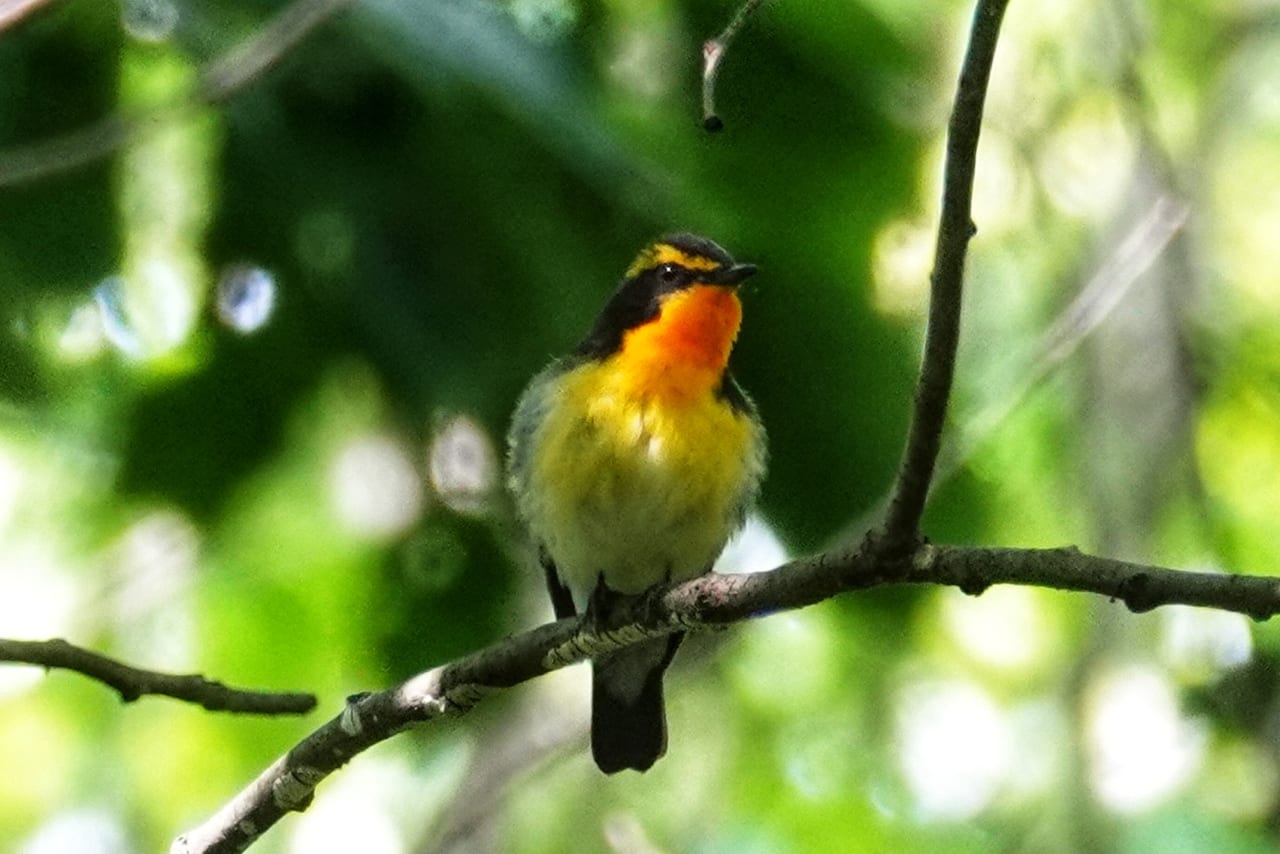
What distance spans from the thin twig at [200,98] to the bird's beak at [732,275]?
1.17 meters

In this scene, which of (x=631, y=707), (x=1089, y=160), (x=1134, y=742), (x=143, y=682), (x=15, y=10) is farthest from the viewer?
(x=1089, y=160)

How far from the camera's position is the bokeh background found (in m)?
3.59

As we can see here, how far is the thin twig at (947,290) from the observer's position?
207cm

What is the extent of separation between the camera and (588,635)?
10.6ft

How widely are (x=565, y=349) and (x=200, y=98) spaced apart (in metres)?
1.03

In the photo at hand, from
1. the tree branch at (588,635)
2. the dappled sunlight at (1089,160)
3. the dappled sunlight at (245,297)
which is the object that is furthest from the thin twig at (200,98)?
the dappled sunlight at (1089,160)

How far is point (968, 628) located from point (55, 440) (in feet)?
14.0

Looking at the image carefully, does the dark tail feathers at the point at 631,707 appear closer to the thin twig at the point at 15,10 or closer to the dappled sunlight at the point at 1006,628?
the dappled sunlight at the point at 1006,628

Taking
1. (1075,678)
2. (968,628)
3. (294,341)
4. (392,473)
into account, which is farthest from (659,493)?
(968,628)

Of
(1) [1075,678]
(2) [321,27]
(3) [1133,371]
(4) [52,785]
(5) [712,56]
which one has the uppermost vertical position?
(5) [712,56]

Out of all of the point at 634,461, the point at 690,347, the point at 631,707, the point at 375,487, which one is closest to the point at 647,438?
the point at 634,461

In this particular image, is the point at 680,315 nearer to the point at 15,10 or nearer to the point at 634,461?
the point at 634,461

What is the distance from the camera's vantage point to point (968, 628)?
751 cm

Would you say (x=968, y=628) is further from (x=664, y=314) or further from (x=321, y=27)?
(x=321, y=27)
